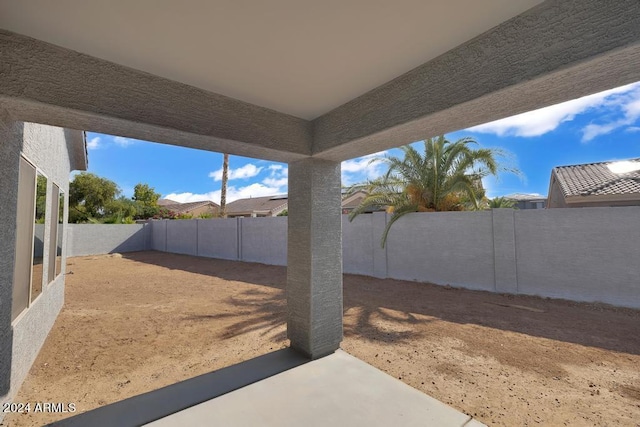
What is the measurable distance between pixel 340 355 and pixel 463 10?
3898 mm

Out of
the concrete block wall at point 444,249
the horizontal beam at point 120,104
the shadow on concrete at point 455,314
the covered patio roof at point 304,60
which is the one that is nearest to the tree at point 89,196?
the shadow on concrete at point 455,314

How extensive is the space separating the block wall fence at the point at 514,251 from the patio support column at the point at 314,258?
18.4ft

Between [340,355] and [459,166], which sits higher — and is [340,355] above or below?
below

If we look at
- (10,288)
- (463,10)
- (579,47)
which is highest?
(463,10)

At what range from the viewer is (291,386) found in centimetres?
326

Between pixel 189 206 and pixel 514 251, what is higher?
pixel 189 206

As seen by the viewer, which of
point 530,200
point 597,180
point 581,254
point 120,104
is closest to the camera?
point 120,104

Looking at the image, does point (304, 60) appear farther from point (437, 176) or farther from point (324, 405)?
point (437, 176)

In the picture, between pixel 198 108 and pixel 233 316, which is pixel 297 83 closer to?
pixel 198 108

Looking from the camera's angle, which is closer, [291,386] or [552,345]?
[291,386]

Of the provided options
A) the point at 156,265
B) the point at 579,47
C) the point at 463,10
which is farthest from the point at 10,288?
the point at 156,265

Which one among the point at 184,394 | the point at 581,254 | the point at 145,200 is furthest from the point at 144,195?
the point at 581,254

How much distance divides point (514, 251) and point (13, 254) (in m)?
9.12

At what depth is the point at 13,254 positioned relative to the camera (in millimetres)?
2650
